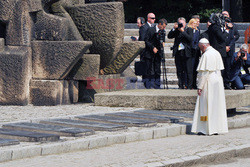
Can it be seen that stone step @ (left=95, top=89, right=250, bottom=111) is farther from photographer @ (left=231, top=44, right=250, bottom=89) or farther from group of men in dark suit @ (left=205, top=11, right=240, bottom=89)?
photographer @ (left=231, top=44, right=250, bottom=89)

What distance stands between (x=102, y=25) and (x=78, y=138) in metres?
5.68

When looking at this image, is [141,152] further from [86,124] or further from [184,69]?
[184,69]

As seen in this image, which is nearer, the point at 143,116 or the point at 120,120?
the point at 120,120

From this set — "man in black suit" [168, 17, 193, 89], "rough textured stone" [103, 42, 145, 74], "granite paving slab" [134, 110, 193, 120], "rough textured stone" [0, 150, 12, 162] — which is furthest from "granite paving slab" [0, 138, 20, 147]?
"man in black suit" [168, 17, 193, 89]

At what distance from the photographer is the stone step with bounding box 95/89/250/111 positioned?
38.7 feet

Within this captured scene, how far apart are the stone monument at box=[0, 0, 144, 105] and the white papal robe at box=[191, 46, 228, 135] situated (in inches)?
145

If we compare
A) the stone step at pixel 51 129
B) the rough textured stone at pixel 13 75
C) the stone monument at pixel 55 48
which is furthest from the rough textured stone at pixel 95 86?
the stone step at pixel 51 129

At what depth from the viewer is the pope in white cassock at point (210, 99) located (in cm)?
1009

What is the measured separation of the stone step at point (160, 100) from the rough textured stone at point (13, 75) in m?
1.67

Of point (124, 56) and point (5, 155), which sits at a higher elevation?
point (124, 56)

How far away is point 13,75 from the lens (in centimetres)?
1302

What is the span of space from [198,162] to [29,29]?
268 inches

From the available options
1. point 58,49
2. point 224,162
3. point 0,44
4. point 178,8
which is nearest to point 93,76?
point 58,49

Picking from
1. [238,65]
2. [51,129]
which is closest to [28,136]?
[51,129]
